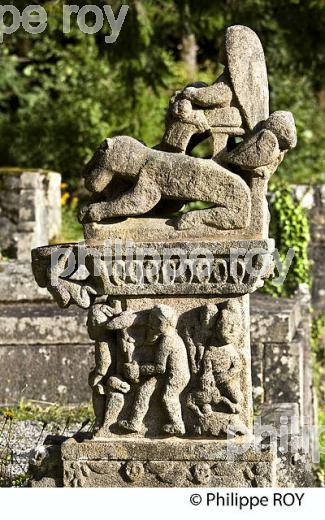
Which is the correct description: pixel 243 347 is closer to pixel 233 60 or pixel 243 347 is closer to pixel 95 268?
pixel 95 268

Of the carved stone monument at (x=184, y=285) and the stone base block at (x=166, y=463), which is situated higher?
the carved stone monument at (x=184, y=285)

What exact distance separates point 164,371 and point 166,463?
1.33 ft

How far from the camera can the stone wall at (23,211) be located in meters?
10.7

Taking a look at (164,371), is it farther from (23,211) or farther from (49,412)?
(23,211)

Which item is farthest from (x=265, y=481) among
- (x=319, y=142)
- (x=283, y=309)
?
(x=319, y=142)

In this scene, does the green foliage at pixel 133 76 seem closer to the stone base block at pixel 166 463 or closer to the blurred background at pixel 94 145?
the blurred background at pixel 94 145

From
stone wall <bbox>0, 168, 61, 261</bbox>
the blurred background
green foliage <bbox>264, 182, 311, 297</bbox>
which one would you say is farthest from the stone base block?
stone wall <bbox>0, 168, 61, 261</bbox>

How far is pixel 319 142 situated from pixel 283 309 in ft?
32.4

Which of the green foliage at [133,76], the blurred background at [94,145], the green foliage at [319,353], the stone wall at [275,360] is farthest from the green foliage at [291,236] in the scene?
the stone wall at [275,360]

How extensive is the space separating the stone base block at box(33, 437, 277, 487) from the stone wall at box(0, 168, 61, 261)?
19.1ft

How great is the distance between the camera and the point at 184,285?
486 centimetres

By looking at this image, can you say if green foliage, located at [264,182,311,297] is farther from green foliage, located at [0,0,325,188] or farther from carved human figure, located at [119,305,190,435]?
carved human figure, located at [119,305,190,435]

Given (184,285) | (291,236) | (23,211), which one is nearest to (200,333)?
(184,285)
